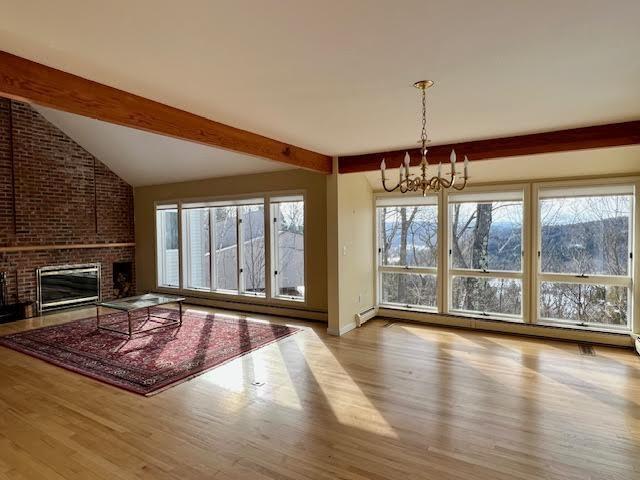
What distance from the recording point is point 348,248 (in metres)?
5.38

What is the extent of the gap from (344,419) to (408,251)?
341cm

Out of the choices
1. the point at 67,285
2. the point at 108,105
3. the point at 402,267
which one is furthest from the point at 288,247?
the point at 67,285

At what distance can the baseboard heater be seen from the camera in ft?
18.1

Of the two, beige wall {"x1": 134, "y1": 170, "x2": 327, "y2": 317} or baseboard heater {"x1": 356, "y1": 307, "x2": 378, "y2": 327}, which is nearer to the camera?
baseboard heater {"x1": 356, "y1": 307, "x2": 378, "y2": 327}

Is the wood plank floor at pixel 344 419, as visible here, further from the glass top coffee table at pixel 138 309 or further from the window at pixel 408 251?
the window at pixel 408 251

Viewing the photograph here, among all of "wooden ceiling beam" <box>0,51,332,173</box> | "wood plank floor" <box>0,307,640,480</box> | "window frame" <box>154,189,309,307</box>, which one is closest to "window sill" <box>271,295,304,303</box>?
"window frame" <box>154,189,309,307</box>

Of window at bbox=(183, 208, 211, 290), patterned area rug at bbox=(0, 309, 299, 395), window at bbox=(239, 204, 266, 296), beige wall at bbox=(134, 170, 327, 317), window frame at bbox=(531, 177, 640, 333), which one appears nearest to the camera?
patterned area rug at bbox=(0, 309, 299, 395)

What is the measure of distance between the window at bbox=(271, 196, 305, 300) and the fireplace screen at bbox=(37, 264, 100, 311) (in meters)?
3.60

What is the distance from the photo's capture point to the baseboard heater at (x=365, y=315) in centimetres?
553

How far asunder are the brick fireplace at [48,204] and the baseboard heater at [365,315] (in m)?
5.04

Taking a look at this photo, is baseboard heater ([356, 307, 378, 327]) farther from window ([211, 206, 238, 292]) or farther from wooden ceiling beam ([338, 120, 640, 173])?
window ([211, 206, 238, 292])

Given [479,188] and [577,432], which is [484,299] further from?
[577,432]

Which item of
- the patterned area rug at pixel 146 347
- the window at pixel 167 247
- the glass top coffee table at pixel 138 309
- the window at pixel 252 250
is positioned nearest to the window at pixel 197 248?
the window at pixel 167 247

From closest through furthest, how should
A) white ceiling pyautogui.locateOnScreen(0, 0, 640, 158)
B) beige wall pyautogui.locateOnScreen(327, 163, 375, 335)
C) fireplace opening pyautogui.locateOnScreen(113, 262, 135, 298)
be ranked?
white ceiling pyautogui.locateOnScreen(0, 0, 640, 158)
beige wall pyautogui.locateOnScreen(327, 163, 375, 335)
fireplace opening pyautogui.locateOnScreen(113, 262, 135, 298)
